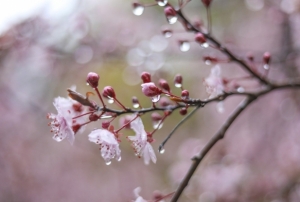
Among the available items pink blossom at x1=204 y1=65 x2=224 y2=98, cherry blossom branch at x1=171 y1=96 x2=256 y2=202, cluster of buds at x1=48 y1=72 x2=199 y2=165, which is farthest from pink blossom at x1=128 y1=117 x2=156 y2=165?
pink blossom at x1=204 y1=65 x2=224 y2=98

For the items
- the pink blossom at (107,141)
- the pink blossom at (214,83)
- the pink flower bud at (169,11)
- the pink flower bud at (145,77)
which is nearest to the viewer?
the pink blossom at (107,141)

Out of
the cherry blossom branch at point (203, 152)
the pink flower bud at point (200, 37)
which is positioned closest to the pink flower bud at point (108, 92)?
the cherry blossom branch at point (203, 152)

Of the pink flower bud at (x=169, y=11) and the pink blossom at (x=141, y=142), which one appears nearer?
the pink blossom at (x=141, y=142)

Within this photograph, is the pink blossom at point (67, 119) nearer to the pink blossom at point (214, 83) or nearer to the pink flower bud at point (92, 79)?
the pink flower bud at point (92, 79)

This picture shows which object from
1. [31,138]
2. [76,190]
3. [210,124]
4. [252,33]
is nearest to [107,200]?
[76,190]

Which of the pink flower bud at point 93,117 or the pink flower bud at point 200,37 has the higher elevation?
the pink flower bud at point 200,37

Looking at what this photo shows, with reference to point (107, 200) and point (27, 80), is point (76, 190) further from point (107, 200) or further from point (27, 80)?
point (27, 80)
